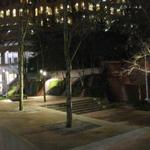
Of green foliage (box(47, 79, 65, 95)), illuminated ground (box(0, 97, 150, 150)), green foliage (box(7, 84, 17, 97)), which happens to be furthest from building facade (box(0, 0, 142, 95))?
green foliage (box(47, 79, 65, 95))

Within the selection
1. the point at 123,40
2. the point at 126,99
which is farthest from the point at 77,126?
the point at 123,40

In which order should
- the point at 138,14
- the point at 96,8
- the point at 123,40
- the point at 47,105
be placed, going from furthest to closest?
the point at 123,40 < the point at 47,105 < the point at 138,14 < the point at 96,8

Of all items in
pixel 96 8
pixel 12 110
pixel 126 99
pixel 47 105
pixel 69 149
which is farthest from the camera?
pixel 126 99

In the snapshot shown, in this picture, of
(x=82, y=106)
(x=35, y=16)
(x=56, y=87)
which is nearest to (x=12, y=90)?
(x=56, y=87)

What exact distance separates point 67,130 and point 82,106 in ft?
40.0

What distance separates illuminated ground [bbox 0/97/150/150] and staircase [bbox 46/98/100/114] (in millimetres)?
1490

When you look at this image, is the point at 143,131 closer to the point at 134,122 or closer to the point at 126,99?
the point at 134,122

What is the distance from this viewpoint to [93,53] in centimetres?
4906

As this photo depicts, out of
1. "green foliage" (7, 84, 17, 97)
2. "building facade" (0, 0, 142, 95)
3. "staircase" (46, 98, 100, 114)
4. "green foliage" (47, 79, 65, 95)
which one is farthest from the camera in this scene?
"green foliage" (7, 84, 17, 97)

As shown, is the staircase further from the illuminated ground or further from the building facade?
the building facade

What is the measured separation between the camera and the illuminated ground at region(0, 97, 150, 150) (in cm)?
1958

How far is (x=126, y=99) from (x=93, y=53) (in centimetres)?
1142

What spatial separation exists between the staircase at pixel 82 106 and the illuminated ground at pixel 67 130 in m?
1.49

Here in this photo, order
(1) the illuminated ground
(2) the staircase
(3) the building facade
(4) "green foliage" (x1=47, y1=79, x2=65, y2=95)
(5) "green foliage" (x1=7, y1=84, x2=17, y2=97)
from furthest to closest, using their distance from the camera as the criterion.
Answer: (5) "green foliage" (x1=7, y1=84, x2=17, y2=97) < (4) "green foliage" (x1=47, y1=79, x2=65, y2=95) < (2) the staircase < (3) the building facade < (1) the illuminated ground
